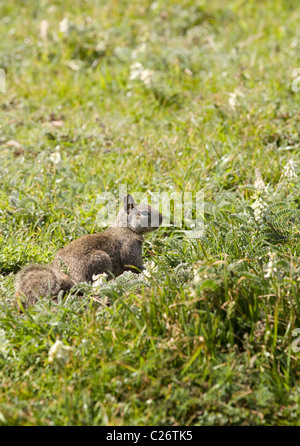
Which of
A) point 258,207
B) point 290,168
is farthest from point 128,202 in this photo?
point 290,168

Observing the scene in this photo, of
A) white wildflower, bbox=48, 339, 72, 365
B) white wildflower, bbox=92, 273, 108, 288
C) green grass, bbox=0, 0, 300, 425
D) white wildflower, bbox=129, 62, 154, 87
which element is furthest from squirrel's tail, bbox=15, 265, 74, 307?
white wildflower, bbox=129, 62, 154, 87

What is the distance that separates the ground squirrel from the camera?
165 inches

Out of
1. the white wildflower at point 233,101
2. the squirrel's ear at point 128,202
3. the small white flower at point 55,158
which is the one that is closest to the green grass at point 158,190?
the white wildflower at point 233,101

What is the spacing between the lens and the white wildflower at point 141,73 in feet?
24.3

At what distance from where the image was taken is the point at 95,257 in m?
4.54

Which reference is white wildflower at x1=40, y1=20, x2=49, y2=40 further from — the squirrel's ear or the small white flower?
the squirrel's ear

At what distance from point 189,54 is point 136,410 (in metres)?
6.23

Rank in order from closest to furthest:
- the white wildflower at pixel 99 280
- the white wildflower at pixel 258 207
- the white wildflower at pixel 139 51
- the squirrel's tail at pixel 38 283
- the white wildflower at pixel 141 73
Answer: the white wildflower at pixel 99 280 < the squirrel's tail at pixel 38 283 < the white wildflower at pixel 258 207 < the white wildflower at pixel 141 73 < the white wildflower at pixel 139 51

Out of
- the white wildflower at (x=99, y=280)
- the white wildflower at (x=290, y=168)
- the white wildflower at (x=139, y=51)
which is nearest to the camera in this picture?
the white wildflower at (x=99, y=280)

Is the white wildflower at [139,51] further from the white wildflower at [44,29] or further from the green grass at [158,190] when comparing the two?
the white wildflower at [44,29]

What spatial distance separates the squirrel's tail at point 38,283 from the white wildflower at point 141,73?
12.7 ft

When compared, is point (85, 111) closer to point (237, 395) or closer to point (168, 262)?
point (168, 262)

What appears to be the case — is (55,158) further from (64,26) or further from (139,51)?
(64,26)

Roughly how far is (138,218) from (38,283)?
1264 millimetres
